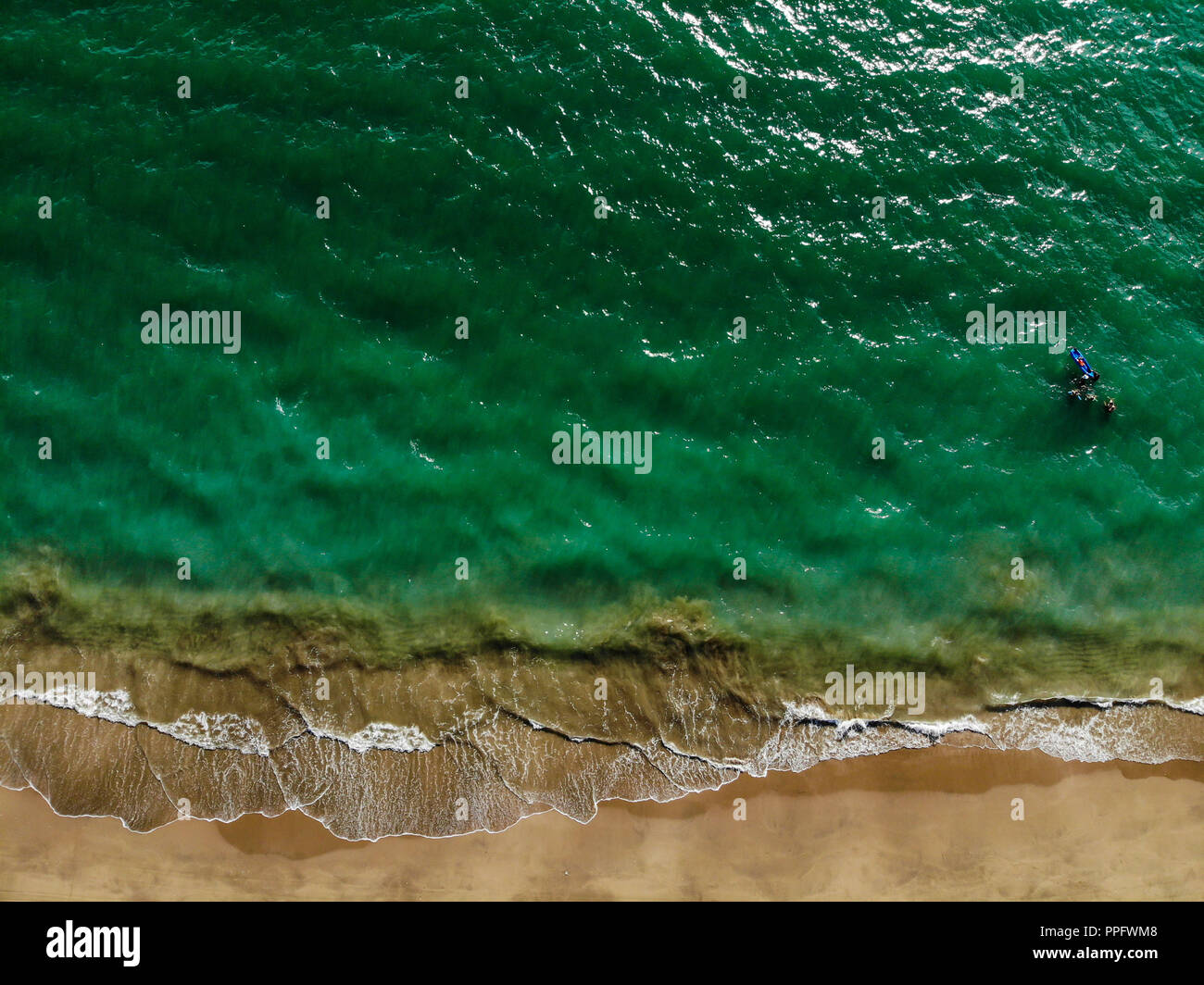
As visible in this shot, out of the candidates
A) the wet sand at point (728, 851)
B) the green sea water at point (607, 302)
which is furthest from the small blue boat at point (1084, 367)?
the wet sand at point (728, 851)

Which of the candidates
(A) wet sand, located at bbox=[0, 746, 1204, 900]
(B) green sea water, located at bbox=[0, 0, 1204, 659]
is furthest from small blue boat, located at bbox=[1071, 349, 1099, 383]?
(A) wet sand, located at bbox=[0, 746, 1204, 900]

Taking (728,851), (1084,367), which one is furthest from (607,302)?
(728,851)

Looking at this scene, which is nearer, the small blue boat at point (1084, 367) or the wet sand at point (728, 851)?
the wet sand at point (728, 851)

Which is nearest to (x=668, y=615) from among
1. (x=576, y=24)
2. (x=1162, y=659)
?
(x=1162, y=659)

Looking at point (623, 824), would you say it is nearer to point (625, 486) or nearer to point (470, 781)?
point (470, 781)

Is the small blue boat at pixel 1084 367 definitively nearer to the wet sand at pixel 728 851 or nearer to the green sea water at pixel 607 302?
the green sea water at pixel 607 302

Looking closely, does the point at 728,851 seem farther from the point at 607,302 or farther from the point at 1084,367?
the point at 1084,367
